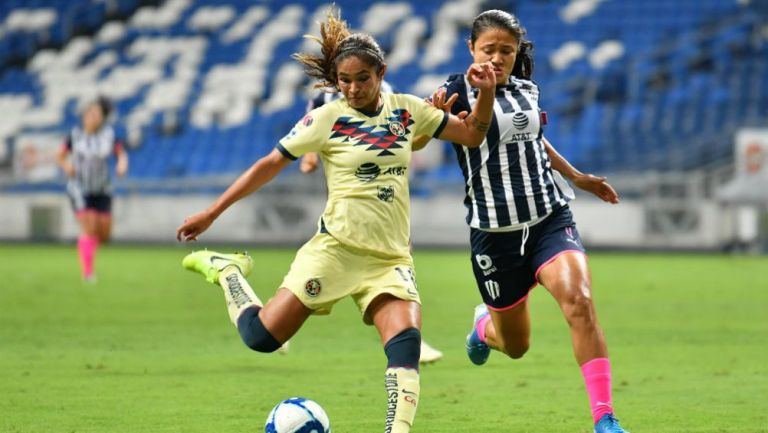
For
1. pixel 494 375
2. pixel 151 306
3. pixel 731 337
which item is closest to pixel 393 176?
pixel 494 375

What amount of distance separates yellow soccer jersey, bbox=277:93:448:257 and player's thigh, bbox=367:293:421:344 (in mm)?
223

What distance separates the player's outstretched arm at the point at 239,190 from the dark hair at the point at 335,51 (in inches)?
21.2

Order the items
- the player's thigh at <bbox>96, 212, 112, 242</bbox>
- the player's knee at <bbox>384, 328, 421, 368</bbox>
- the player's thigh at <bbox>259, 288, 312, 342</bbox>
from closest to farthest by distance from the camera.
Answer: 1. the player's knee at <bbox>384, 328, 421, 368</bbox>
2. the player's thigh at <bbox>259, 288, 312, 342</bbox>
3. the player's thigh at <bbox>96, 212, 112, 242</bbox>

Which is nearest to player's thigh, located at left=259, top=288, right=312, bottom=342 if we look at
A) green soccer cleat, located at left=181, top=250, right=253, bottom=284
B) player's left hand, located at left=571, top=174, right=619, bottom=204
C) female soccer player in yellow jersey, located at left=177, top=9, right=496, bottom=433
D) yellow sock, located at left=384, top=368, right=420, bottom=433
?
female soccer player in yellow jersey, located at left=177, top=9, right=496, bottom=433

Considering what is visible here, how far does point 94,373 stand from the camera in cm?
870

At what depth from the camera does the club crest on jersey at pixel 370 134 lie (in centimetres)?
599

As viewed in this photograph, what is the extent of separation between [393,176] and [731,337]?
19.8 feet

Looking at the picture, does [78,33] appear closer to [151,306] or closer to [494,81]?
[151,306]

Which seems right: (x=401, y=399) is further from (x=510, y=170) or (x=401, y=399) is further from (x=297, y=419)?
(x=510, y=170)

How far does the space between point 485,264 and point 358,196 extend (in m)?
1.01

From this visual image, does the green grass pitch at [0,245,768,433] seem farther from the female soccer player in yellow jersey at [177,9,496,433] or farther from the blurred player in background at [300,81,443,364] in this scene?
the female soccer player in yellow jersey at [177,9,496,433]

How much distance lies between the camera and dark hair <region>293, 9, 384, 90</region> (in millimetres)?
5906

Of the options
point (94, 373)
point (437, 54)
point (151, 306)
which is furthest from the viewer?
point (437, 54)

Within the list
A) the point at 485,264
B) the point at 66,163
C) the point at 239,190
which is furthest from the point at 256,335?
the point at 66,163
